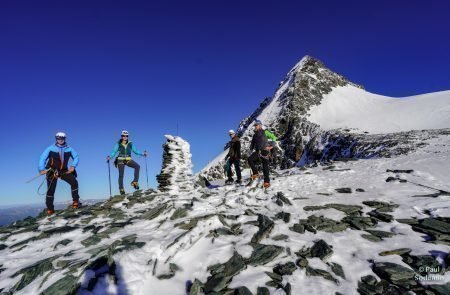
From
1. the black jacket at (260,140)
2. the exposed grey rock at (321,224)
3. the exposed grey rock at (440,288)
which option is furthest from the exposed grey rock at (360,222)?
the black jacket at (260,140)

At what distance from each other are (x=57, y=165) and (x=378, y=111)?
59.7 metres

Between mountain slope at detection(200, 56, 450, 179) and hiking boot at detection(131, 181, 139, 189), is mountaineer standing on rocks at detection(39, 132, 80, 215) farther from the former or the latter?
mountain slope at detection(200, 56, 450, 179)

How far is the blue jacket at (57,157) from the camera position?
13366 mm

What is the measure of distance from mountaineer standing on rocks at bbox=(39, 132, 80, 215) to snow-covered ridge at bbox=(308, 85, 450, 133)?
43.9 m

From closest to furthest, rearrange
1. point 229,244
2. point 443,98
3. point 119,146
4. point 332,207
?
point 229,244, point 332,207, point 119,146, point 443,98

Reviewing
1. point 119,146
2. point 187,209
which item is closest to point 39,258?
point 187,209

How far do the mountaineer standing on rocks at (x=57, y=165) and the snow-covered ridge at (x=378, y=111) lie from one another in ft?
144

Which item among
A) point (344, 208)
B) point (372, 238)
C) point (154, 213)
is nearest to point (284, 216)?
point (344, 208)

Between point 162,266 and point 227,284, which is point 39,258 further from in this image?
point 227,284

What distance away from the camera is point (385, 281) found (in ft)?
20.1

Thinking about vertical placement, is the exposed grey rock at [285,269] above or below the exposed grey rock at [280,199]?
below

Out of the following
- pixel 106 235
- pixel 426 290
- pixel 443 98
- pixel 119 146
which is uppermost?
pixel 443 98

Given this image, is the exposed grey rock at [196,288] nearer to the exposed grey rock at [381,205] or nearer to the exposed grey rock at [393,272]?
the exposed grey rock at [393,272]

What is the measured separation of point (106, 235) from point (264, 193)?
7.09m
